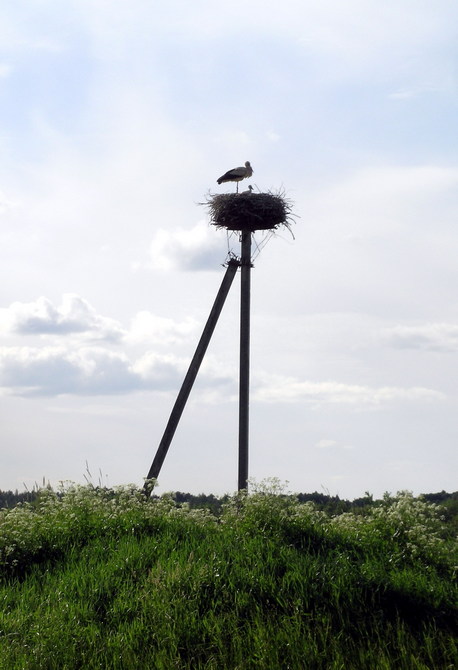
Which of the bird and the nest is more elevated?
the bird

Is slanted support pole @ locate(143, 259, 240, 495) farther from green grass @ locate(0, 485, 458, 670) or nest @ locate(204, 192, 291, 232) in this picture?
green grass @ locate(0, 485, 458, 670)

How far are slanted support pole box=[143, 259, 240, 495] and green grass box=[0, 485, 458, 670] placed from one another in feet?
13.7

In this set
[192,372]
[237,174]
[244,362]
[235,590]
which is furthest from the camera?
[237,174]

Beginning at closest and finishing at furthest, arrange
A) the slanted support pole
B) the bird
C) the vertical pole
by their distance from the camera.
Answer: the slanted support pole, the vertical pole, the bird

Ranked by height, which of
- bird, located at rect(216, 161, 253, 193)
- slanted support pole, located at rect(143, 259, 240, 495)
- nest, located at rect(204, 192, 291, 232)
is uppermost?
bird, located at rect(216, 161, 253, 193)

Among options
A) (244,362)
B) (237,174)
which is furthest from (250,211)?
(244,362)

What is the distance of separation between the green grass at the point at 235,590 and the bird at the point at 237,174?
336 inches

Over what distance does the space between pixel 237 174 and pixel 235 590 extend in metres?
11.0

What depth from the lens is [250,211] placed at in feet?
53.2

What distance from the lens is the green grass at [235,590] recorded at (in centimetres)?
684

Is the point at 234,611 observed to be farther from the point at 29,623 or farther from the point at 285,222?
the point at 285,222

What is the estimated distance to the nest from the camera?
1616 cm

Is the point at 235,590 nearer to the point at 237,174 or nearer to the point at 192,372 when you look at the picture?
the point at 192,372

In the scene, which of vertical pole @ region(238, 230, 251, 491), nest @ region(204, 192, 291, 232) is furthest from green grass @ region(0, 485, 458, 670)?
nest @ region(204, 192, 291, 232)
